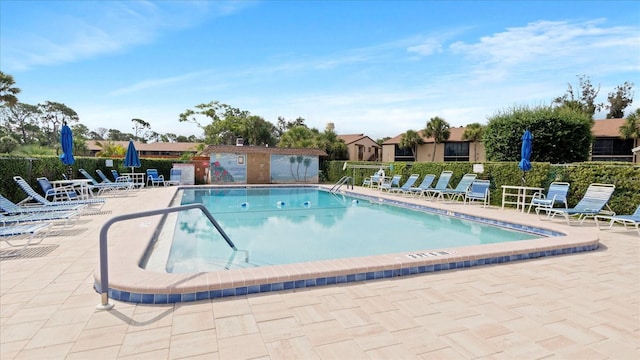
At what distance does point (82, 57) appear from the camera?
48.8 feet

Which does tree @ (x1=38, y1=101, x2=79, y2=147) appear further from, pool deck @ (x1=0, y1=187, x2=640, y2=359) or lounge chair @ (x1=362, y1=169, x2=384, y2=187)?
pool deck @ (x1=0, y1=187, x2=640, y2=359)

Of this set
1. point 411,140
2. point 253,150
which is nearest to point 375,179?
point 253,150

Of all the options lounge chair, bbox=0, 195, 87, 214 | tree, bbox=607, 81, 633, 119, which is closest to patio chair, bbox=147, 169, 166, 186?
lounge chair, bbox=0, 195, 87, 214

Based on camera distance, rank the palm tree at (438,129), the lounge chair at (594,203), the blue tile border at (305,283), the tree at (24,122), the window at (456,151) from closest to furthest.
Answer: the blue tile border at (305,283) → the lounge chair at (594,203) → the palm tree at (438,129) → the window at (456,151) → the tree at (24,122)

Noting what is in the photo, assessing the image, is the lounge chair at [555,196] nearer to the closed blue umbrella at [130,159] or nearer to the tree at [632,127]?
the closed blue umbrella at [130,159]

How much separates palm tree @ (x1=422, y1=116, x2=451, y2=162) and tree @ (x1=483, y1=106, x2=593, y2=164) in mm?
18293

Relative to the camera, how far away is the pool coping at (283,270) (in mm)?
3264

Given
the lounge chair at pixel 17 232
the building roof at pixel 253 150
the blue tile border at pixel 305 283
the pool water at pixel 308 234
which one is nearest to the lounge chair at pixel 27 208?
the lounge chair at pixel 17 232

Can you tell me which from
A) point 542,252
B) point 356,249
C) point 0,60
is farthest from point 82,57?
point 542,252

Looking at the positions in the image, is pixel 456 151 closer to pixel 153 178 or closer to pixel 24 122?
pixel 153 178

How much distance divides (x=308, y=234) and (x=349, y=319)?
16.1ft

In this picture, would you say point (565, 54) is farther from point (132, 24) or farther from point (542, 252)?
point (132, 24)

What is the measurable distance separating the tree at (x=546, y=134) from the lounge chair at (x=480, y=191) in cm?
454

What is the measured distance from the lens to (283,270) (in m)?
3.78
